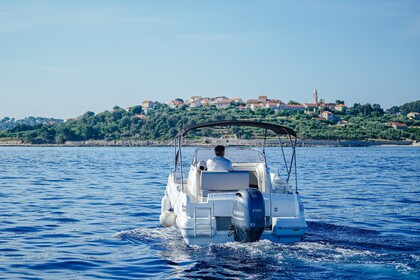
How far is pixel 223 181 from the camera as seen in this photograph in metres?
13.1

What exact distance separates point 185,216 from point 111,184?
18895 mm

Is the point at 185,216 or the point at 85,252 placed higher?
the point at 185,216

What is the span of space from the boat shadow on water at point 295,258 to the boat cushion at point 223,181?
4.39 ft

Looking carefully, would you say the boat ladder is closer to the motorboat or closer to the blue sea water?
the motorboat

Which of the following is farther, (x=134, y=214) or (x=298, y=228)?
(x=134, y=214)

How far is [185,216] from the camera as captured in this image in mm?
11766

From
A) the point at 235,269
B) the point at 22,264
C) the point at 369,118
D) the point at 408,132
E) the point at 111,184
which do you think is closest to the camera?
the point at 235,269

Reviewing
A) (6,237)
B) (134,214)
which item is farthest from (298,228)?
(134,214)

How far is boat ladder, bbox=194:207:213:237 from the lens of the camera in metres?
11.4

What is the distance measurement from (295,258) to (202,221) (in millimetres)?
1842

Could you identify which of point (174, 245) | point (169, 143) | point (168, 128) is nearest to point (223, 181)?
point (174, 245)

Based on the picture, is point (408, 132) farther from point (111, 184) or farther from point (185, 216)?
point (185, 216)

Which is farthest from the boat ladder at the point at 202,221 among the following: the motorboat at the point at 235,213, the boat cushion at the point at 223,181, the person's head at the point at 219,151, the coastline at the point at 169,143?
the coastline at the point at 169,143

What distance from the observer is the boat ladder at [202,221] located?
37.5ft
